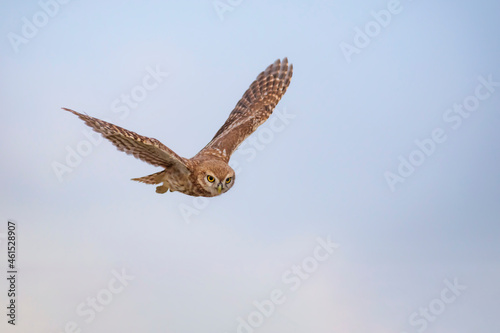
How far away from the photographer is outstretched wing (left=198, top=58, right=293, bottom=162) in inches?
530

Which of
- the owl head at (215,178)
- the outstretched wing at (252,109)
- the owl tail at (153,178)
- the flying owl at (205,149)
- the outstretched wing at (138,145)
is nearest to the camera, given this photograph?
the outstretched wing at (138,145)

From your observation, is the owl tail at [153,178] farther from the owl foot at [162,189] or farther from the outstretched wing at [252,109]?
the outstretched wing at [252,109]

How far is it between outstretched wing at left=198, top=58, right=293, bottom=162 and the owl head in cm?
120

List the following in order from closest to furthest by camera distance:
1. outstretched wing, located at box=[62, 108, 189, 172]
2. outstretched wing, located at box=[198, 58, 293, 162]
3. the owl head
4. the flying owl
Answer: outstretched wing, located at box=[62, 108, 189, 172] < the flying owl < the owl head < outstretched wing, located at box=[198, 58, 293, 162]

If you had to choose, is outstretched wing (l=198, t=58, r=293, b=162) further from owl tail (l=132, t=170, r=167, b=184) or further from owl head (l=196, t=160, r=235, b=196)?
owl head (l=196, t=160, r=235, b=196)

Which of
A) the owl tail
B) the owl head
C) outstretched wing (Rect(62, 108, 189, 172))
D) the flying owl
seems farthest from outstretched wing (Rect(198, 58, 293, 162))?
outstretched wing (Rect(62, 108, 189, 172))

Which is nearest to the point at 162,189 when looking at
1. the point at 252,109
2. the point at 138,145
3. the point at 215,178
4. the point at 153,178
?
the point at 153,178

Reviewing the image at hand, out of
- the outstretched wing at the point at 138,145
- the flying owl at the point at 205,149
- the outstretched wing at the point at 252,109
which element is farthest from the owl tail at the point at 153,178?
the outstretched wing at the point at 252,109

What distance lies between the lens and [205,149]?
1327 cm

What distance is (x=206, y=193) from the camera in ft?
39.0

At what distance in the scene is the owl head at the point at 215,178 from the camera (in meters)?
11.6

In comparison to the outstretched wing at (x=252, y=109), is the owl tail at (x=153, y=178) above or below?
below

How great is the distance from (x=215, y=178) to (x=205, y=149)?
1784mm

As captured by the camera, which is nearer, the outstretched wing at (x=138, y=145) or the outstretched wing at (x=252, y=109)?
the outstretched wing at (x=138, y=145)
